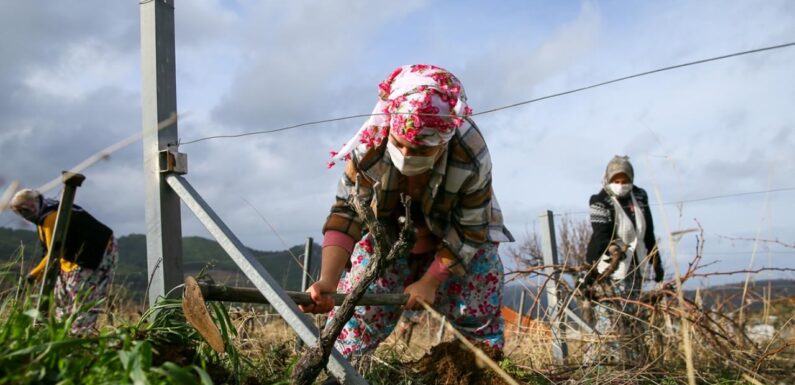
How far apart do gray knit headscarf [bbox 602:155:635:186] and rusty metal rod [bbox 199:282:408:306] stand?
10.4 ft

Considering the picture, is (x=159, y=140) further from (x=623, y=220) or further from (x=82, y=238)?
(x=623, y=220)

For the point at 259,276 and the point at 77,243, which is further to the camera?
the point at 77,243

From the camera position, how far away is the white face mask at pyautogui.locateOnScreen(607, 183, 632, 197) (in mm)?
4969

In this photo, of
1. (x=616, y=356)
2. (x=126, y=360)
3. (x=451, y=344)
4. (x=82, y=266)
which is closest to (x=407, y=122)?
(x=451, y=344)

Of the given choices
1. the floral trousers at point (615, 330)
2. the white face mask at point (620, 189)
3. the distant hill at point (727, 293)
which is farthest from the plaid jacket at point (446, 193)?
the white face mask at point (620, 189)

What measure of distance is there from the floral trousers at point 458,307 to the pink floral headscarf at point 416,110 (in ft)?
1.82

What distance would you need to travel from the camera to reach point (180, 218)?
7.74 feet

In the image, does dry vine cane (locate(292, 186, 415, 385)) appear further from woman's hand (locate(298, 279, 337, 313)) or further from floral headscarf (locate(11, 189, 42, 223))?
floral headscarf (locate(11, 189, 42, 223))

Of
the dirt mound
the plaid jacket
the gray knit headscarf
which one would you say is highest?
the gray knit headscarf

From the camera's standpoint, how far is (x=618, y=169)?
497cm

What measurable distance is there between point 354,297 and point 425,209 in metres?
0.87

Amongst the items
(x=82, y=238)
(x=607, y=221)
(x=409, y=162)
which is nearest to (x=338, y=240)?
(x=409, y=162)

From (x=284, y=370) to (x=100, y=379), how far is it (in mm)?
856

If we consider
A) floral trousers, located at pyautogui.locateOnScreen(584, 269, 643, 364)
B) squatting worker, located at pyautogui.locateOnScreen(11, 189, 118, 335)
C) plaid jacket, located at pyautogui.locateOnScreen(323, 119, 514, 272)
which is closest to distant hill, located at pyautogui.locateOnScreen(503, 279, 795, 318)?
floral trousers, located at pyautogui.locateOnScreen(584, 269, 643, 364)
